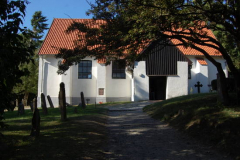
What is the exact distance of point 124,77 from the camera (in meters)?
29.0

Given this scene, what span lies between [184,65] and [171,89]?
3073 millimetres

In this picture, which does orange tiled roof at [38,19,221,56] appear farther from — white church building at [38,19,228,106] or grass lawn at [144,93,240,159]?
grass lawn at [144,93,240,159]

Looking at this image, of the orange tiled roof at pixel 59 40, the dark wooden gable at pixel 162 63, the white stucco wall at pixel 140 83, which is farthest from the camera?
the orange tiled roof at pixel 59 40

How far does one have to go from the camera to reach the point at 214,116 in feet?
28.7

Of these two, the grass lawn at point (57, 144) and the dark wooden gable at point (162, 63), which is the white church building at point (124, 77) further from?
the grass lawn at point (57, 144)

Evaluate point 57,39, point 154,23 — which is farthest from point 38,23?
point 154,23

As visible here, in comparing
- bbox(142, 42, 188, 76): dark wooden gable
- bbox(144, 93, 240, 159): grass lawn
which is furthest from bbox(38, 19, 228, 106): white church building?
bbox(144, 93, 240, 159): grass lawn

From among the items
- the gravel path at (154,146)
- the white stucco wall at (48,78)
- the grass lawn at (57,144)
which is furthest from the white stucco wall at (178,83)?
the grass lawn at (57,144)

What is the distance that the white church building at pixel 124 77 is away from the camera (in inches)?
1054

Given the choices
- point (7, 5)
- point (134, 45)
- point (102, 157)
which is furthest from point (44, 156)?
point (134, 45)

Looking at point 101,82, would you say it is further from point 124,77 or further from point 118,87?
point 124,77

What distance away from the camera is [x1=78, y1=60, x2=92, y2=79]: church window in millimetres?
29031

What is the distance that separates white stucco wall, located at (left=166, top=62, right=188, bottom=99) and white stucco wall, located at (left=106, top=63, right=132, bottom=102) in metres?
4.80

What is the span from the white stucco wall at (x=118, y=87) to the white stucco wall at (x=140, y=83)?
235cm
